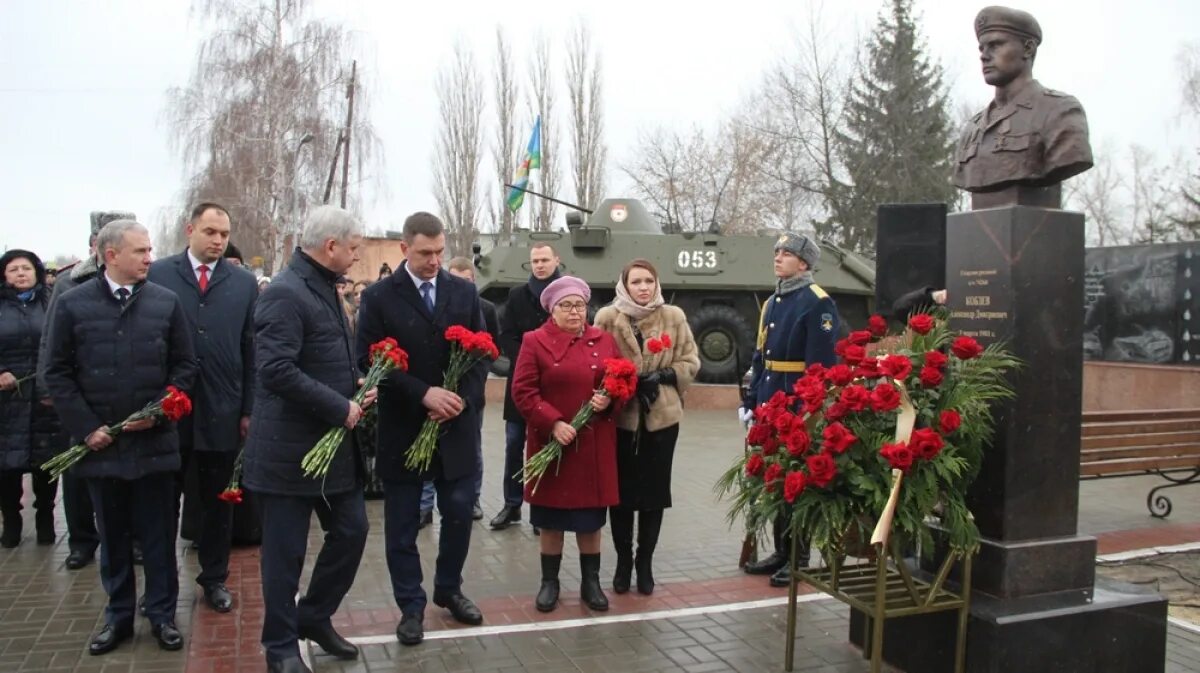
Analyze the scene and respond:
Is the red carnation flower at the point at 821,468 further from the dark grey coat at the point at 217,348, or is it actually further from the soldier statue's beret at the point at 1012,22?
the dark grey coat at the point at 217,348

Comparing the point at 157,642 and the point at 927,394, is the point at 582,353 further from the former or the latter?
the point at 157,642

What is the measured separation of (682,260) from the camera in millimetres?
16641

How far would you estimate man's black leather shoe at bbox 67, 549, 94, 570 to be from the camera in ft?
18.8

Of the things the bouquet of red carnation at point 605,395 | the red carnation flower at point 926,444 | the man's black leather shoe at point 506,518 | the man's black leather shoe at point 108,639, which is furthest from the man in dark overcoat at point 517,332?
the red carnation flower at point 926,444

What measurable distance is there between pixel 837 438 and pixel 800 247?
1.99m

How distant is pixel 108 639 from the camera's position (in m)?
4.36

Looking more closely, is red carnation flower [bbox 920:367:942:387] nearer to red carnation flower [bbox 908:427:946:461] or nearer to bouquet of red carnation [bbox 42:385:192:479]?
red carnation flower [bbox 908:427:946:461]

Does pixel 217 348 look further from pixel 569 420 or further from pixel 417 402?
pixel 569 420

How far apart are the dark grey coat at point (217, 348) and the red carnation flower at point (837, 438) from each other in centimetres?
300

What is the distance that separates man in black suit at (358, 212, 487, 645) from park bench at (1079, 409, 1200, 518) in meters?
4.42

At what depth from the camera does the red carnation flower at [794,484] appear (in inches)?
142

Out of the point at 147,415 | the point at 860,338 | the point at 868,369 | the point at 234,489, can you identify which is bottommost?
the point at 234,489

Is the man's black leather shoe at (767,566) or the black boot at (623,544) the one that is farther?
the man's black leather shoe at (767,566)

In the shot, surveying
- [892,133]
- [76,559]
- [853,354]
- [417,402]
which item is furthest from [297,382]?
[892,133]
